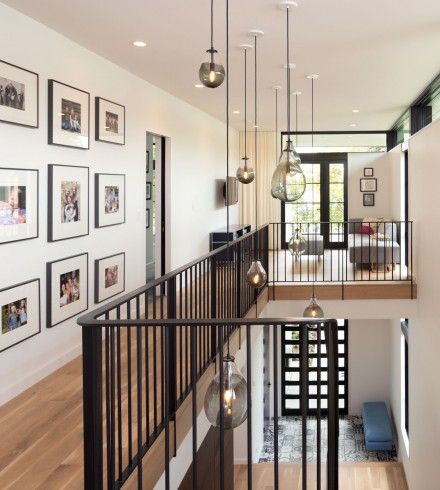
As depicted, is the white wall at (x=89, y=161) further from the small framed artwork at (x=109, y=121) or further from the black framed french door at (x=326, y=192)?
the black framed french door at (x=326, y=192)

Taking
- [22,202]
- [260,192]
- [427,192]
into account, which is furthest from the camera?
[260,192]

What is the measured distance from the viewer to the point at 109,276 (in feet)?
22.8

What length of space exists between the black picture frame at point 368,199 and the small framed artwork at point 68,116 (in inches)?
398

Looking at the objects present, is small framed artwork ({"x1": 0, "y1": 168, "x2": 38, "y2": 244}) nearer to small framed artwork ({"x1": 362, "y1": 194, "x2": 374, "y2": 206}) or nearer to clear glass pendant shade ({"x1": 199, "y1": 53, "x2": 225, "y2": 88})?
clear glass pendant shade ({"x1": 199, "y1": 53, "x2": 225, "y2": 88})

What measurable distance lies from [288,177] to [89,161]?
8.38 ft

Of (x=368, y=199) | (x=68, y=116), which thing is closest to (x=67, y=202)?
(x=68, y=116)

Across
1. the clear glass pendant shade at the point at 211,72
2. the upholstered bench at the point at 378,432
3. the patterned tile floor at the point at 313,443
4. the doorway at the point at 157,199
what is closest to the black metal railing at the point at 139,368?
the clear glass pendant shade at the point at 211,72

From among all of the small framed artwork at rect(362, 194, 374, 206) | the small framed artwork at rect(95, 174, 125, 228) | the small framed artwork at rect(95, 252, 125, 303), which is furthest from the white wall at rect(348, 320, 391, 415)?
the small framed artwork at rect(95, 174, 125, 228)

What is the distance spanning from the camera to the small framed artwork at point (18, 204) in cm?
484

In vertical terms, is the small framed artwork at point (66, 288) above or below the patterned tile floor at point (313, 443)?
above

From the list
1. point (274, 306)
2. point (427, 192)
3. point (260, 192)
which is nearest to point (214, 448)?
point (274, 306)

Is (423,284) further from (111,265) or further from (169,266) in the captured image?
(111,265)

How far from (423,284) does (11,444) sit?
6385 mm

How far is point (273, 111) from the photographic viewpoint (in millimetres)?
11555
